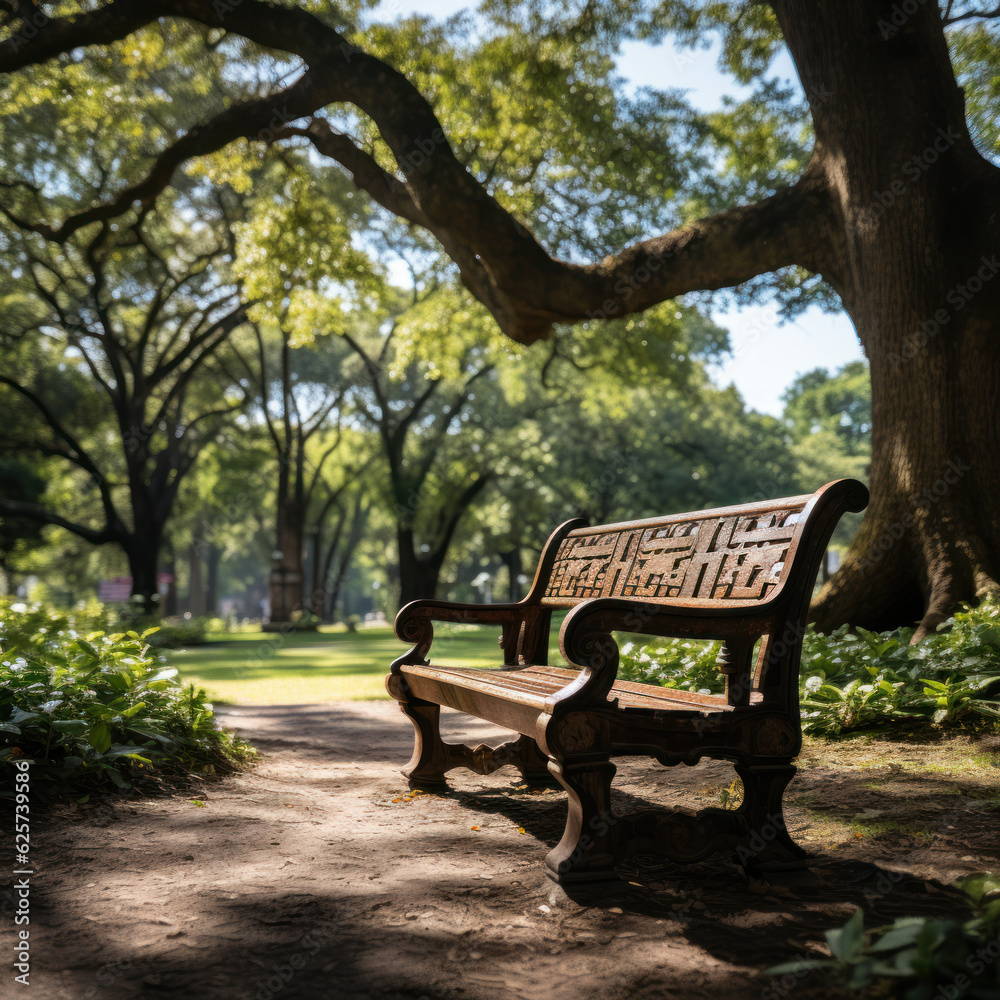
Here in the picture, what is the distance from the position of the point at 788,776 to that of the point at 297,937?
5.14ft

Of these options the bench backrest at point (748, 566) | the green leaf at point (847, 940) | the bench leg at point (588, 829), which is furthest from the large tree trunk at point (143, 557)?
the green leaf at point (847, 940)

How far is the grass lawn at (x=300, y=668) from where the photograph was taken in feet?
28.0

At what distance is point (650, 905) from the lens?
2.31 metres

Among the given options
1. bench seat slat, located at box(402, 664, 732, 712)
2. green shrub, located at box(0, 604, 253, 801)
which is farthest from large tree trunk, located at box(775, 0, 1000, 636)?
green shrub, located at box(0, 604, 253, 801)

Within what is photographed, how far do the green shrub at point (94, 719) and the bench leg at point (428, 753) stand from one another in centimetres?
107

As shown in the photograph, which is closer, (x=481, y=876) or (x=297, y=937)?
(x=297, y=937)

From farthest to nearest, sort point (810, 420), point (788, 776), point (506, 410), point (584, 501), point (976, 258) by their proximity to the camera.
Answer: point (810, 420) → point (584, 501) → point (506, 410) → point (976, 258) → point (788, 776)

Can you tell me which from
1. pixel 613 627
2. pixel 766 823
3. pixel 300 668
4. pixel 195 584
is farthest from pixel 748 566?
pixel 195 584

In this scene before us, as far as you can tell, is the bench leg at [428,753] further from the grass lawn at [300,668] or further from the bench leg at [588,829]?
the grass lawn at [300,668]

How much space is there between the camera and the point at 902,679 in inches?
166

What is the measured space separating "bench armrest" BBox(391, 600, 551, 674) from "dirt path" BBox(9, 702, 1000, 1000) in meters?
0.78

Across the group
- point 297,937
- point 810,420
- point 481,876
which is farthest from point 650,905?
point 810,420

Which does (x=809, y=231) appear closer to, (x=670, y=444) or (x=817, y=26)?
(x=817, y=26)

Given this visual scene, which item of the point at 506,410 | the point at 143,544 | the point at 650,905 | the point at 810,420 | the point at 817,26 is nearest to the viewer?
the point at 650,905
